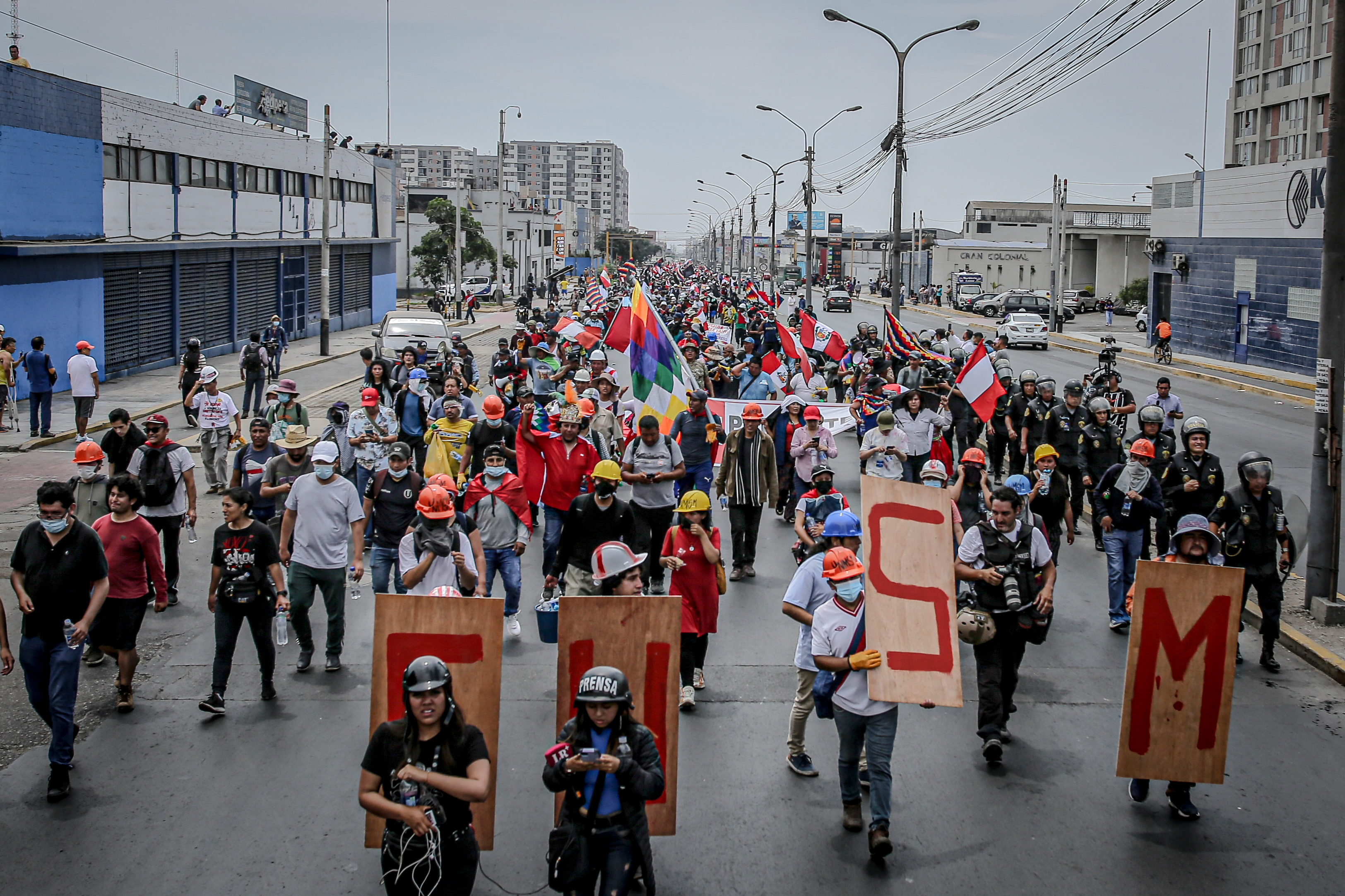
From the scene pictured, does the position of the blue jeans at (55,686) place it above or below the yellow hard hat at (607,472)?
below

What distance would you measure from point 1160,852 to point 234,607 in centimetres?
563

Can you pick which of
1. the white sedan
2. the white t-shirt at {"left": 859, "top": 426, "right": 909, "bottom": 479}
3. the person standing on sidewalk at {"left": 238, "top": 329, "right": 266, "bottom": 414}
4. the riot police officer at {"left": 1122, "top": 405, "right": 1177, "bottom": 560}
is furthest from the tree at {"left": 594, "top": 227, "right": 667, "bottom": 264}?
the riot police officer at {"left": 1122, "top": 405, "right": 1177, "bottom": 560}

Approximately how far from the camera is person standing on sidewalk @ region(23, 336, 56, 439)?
781 inches

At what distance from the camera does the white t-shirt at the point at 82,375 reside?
19.8 meters

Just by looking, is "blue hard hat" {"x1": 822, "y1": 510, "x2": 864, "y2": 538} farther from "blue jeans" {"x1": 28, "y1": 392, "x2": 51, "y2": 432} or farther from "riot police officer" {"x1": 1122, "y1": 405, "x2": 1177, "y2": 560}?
"blue jeans" {"x1": 28, "y1": 392, "x2": 51, "y2": 432}

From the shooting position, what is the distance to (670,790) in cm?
600

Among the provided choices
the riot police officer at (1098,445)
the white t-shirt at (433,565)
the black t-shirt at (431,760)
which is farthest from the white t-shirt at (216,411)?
the black t-shirt at (431,760)

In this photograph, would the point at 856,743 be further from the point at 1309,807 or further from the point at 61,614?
the point at 61,614

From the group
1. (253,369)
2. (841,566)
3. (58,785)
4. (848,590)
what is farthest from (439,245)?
(848,590)

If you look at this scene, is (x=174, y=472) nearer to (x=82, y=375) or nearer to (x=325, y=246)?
(x=82, y=375)

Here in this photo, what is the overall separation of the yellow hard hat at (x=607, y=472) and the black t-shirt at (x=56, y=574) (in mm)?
3059

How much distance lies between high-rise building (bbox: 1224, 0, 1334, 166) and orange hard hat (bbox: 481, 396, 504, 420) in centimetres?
7339

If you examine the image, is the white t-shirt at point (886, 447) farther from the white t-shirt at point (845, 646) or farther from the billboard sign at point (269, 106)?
the billboard sign at point (269, 106)

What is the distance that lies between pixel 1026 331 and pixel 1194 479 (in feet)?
121
